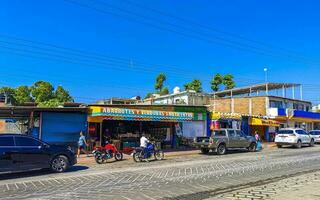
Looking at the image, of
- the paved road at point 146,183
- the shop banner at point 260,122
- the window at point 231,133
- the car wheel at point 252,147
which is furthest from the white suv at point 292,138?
the paved road at point 146,183

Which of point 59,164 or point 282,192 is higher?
point 59,164

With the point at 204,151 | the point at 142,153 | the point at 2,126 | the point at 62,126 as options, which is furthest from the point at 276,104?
the point at 2,126

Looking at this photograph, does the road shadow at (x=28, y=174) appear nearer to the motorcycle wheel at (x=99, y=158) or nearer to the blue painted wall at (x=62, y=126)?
the motorcycle wheel at (x=99, y=158)

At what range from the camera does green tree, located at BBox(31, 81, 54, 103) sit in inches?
2613

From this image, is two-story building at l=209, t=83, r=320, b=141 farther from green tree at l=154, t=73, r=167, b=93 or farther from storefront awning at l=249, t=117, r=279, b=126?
green tree at l=154, t=73, r=167, b=93

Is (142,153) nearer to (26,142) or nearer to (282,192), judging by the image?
(26,142)

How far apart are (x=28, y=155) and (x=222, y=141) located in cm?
1565

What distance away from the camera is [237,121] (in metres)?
40.6

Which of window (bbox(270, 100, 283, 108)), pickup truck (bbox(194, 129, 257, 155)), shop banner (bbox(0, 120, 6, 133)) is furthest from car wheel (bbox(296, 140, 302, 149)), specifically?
shop banner (bbox(0, 120, 6, 133))

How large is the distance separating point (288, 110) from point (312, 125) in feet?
37.1

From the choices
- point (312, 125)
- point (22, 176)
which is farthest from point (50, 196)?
point (312, 125)

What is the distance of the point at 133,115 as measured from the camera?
27.7 metres

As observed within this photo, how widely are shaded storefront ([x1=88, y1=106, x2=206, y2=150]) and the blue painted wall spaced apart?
2.62ft

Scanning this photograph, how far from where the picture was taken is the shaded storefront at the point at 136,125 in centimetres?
2678
